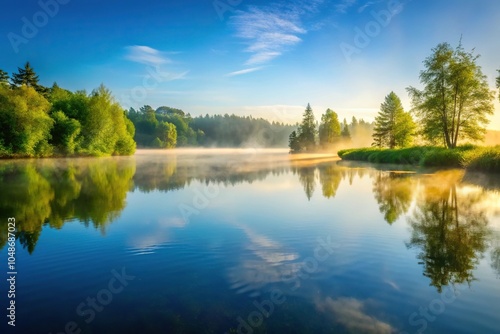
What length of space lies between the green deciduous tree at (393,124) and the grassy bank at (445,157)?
10.00 meters

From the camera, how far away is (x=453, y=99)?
47.8 metres

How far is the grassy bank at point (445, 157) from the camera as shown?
101 ft

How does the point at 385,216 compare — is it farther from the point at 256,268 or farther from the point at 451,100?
the point at 451,100

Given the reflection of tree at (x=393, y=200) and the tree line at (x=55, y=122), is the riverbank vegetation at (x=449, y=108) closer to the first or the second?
the reflection of tree at (x=393, y=200)

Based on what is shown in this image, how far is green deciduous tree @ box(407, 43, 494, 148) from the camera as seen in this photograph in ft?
148

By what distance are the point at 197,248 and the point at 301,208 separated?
7860 millimetres

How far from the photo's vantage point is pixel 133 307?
248 inches

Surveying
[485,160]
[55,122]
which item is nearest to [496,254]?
[485,160]

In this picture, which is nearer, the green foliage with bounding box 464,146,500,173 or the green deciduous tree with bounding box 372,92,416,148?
the green foliage with bounding box 464,146,500,173

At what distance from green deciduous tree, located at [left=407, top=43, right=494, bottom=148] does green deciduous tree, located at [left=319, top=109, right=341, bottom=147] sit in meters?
68.1

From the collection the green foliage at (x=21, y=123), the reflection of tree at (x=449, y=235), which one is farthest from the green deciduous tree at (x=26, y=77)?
the reflection of tree at (x=449, y=235)

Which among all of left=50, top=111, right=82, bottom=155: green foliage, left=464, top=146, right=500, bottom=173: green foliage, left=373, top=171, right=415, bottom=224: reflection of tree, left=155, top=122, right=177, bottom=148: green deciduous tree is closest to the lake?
left=373, top=171, right=415, bottom=224: reflection of tree

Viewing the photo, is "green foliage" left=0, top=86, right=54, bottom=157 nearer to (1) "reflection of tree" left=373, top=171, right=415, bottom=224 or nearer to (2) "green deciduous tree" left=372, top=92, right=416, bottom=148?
(1) "reflection of tree" left=373, top=171, right=415, bottom=224

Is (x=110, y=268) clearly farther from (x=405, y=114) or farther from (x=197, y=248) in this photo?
(x=405, y=114)
